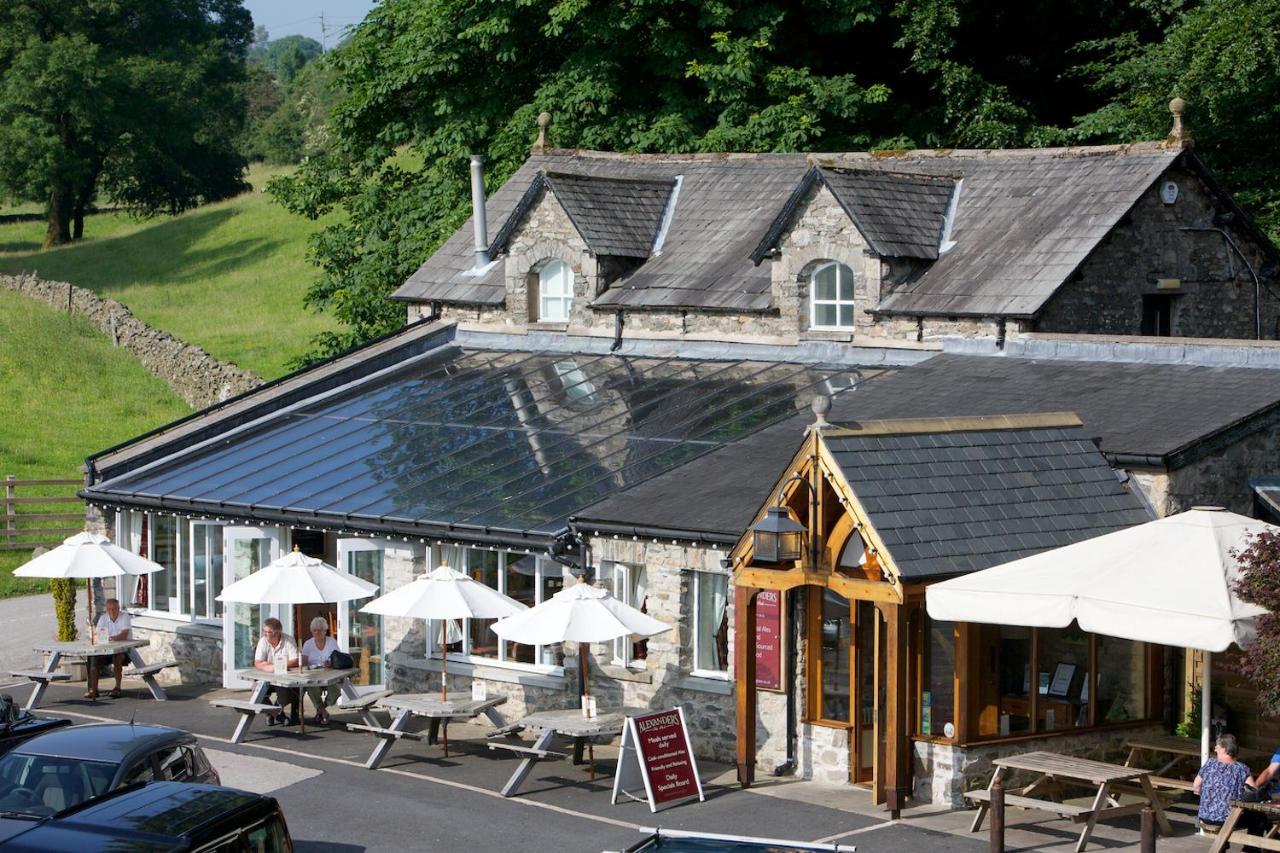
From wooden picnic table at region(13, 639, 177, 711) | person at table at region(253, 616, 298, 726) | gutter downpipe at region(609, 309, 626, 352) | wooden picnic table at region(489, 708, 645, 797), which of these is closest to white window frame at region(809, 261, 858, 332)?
gutter downpipe at region(609, 309, 626, 352)

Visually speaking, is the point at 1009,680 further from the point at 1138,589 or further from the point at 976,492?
the point at 1138,589

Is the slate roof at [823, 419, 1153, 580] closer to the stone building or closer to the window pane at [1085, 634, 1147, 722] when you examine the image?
the stone building

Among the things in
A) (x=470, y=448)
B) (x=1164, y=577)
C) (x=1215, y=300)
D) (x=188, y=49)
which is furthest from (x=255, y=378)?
(x=188, y=49)

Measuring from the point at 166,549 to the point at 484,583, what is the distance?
20.0 ft

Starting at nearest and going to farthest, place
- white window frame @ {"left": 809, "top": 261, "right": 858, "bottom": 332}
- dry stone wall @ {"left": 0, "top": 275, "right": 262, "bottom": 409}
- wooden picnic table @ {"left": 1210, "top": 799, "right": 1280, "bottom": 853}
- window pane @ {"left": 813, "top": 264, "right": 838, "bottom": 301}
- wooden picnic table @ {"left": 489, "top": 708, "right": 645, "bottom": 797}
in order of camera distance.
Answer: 1. wooden picnic table @ {"left": 1210, "top": 799, "right": 1280, "bottom": 853}
2. wooden picnic table @ {"left": 489, "top": 708, "right": 645, "bottom": 797}
3. white window frame @ {"left": 809, "top": 261, "right": 858, "bottom": 332}
4. window pane @ {"left": 813, "top": 264, "right": 838, "bottom": 301}
5. dry stone wall @ {"left": 0, "top": 275, "right": 262, "bottom": 409}

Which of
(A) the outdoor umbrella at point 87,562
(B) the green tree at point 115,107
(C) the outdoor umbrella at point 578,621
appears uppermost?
(B) the green tree at point 115,107

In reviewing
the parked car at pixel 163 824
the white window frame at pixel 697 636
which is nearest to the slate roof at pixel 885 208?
the white window frame at pixel 697 636

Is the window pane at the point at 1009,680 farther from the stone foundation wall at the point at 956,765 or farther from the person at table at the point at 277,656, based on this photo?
the person at table at the point at 277,656

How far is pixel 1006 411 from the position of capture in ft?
71.6

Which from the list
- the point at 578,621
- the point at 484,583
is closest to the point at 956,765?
the point at 578,621

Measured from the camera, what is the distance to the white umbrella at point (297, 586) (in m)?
22.0

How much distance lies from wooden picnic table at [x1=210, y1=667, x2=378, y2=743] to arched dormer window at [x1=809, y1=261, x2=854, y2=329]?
8.63 meters

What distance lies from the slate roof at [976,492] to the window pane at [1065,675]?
1255 millimetres

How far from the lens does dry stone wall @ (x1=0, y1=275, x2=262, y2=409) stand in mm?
46844
